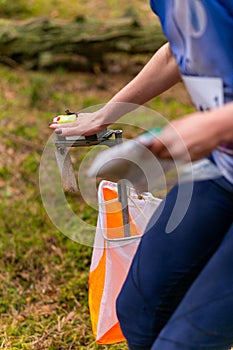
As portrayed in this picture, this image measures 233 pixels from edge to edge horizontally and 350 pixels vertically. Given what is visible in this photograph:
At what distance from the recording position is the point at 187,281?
1.73 metres

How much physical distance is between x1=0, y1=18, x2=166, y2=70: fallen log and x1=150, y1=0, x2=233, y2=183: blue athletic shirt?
4239 mm

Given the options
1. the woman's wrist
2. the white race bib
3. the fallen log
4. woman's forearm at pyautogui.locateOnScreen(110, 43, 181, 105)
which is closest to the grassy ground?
the fallen log

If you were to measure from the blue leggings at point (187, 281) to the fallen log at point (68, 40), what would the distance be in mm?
4203

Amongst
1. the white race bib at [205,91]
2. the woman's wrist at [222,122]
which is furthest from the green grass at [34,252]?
the woman's wrist at [222,122]

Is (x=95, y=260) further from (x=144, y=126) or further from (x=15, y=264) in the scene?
(x=144, y=126)

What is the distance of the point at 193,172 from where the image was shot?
1692 millimetres

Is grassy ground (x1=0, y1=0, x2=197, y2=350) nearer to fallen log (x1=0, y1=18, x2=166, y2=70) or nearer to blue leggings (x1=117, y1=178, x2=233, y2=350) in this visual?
fallen log (x1=0, y1=18, x2=166, y2=70)

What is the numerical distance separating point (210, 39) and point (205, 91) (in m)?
0.13

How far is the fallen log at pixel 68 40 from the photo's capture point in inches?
228

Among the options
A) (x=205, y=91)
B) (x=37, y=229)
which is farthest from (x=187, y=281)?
(x=37, y=229)

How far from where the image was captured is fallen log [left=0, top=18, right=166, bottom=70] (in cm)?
579

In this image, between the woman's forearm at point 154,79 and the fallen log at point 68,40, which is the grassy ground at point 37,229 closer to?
the fallen log at point 68,40

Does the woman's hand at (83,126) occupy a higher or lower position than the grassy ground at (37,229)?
higher

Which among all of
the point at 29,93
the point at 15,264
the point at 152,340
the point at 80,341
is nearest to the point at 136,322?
the point at 152,340
